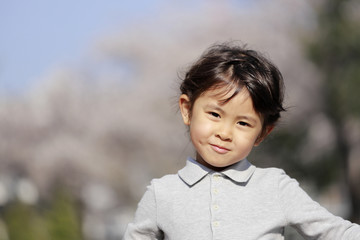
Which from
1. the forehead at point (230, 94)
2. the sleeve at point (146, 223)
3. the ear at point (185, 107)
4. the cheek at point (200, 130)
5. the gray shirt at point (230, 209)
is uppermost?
the forehead at point (230, 94)

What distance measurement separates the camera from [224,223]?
227cm

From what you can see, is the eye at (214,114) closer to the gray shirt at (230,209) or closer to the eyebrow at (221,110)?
the eyebrow at (221,110)

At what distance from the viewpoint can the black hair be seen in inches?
91.0

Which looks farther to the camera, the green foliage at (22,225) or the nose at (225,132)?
the green foliage at (22,225)

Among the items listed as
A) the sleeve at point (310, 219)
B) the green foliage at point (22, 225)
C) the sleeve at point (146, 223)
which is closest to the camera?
the sleeve at point (310, 219)

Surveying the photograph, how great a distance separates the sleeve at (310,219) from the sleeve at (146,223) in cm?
44

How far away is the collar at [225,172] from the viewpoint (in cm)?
236

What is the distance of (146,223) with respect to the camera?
7.88 ft

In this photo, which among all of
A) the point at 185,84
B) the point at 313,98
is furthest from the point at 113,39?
the point at 185,84

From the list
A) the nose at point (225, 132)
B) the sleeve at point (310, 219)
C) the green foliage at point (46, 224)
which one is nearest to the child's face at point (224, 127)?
the nose at point (225, 132)

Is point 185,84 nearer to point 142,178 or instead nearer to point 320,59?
point 320,59

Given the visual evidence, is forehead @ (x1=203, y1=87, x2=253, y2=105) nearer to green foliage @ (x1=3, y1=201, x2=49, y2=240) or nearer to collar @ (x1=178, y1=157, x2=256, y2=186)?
collar @ (x1=178, y1=157, x2=256, y2=186)

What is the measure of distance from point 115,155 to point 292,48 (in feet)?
29.7

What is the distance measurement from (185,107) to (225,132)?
25 centimetres
